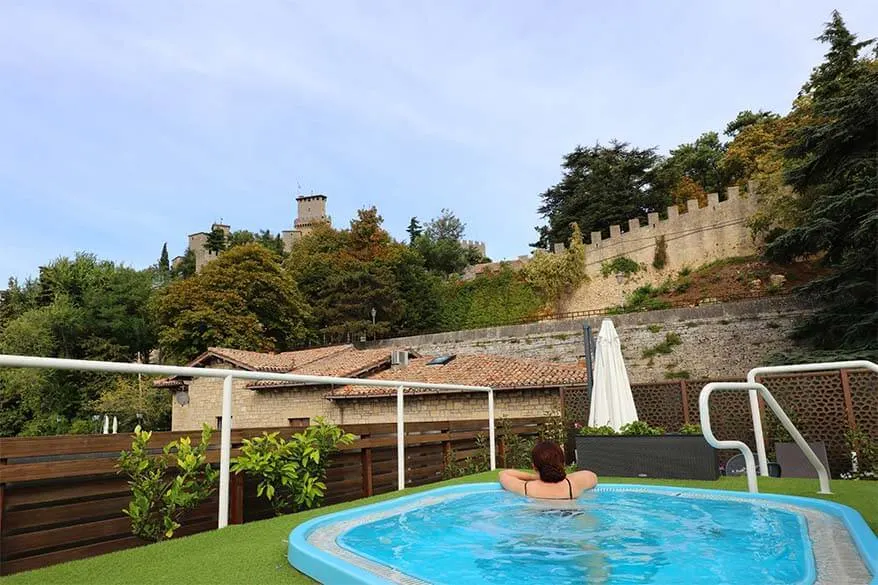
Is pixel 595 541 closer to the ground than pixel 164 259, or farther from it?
closer to the ground

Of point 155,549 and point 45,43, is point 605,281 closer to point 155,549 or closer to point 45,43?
point 45,43

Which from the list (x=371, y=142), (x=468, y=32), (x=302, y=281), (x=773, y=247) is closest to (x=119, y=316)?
(x=302, y=281)

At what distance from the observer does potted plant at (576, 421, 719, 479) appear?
707 cm

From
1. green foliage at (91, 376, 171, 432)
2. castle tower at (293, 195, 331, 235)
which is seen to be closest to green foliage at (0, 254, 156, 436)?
green foliage at (91, 376, 171, 432)

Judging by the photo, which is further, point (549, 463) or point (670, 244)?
point (670, 244)

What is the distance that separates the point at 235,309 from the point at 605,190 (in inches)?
1031

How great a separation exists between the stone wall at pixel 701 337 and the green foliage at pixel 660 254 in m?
10.6

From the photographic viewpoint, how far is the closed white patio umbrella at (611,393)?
27.6 ft

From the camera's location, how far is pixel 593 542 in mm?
4367

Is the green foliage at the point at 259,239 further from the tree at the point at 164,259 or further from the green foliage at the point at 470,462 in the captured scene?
the green foliage at the point at 470,462

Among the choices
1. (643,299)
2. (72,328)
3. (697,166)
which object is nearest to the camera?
(643,299)

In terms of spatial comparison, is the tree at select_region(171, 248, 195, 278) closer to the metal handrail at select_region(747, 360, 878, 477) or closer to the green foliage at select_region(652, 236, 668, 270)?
the green foliage at select_region(652, 236, 668, 270)

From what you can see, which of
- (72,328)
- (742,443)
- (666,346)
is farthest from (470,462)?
(72,328)

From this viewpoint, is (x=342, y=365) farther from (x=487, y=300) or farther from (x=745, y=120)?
(x=745, y=120)
